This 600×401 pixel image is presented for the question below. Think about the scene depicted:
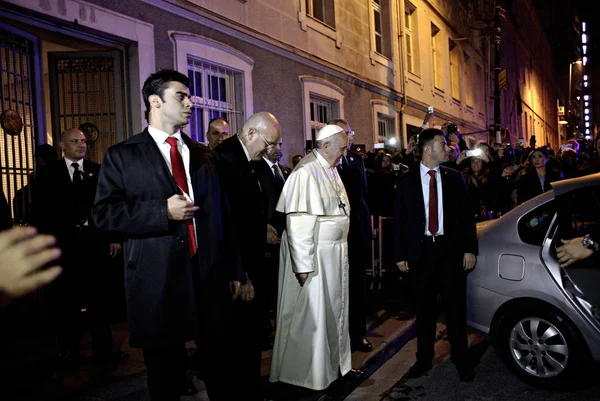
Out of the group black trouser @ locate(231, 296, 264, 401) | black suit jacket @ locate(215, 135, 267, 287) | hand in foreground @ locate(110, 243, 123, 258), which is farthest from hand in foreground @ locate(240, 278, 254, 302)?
hand in foreground @ locate(110, 243, 123, 258)

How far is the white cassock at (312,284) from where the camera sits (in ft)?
13.3

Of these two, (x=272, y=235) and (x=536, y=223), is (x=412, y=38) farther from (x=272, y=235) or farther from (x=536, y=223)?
(x=272, y=235)

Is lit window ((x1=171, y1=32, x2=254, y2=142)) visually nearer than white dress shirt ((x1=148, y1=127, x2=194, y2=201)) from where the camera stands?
No

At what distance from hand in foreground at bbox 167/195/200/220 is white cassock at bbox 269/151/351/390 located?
149 centimetres

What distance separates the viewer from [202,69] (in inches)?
340

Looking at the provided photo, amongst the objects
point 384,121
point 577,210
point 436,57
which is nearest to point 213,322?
point 577,210

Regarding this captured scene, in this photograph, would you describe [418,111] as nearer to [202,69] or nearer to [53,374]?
[202,69]

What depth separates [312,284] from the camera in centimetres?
412

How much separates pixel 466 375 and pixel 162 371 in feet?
9.18

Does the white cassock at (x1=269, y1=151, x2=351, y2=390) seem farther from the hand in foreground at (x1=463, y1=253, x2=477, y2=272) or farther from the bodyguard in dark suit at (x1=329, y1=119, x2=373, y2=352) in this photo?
the hand in foreground at (x1=463, y1=253, x2=477, y2=272)

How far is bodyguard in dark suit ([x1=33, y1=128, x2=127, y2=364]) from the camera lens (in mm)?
5016

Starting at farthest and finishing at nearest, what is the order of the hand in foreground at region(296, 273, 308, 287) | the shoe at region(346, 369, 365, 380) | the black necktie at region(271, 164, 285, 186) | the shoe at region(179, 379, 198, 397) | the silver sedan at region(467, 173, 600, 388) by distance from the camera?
the black necktie at region(271, 164, 285, 186) < the shoe at region(346, 369, 365, 380) < the shoe at region(179, 379, 198, 397) < the silver sedan at region(467, 173, 600, 388) < the hand in foreground at region(296, 273, 308, 287)

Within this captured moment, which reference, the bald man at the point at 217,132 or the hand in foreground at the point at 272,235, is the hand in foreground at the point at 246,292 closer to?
the hand in foreground at the point at 272,235

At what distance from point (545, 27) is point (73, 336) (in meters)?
56.9
